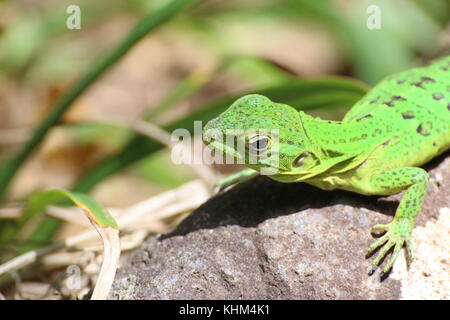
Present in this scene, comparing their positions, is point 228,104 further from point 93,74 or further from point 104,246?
point 104,246

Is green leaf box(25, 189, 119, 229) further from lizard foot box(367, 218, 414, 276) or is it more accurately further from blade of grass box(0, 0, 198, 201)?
lizard foot box(367, 218, 414, 276)

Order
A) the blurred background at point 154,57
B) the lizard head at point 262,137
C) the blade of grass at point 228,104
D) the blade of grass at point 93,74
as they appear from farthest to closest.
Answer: the blurred background at point 154,57 → the blade of grass at point 228,104 → the blade of grass at point 93,74 → the lizard head at point 262,137

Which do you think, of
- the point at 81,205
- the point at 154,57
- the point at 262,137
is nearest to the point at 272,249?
the point at 262,137

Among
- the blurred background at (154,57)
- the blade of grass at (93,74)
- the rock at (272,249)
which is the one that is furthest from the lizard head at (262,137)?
the blurred background at (154,57)

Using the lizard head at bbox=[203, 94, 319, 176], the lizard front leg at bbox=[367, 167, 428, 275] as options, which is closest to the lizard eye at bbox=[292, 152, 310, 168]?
the lizard head at bbox=[203, 94, 319, 176]

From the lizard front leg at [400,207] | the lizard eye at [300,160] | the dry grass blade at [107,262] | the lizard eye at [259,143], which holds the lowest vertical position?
the dry grass blade at [107,262]

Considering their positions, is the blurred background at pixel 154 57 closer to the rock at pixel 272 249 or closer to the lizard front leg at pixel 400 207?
the rock at pixel 272 249
